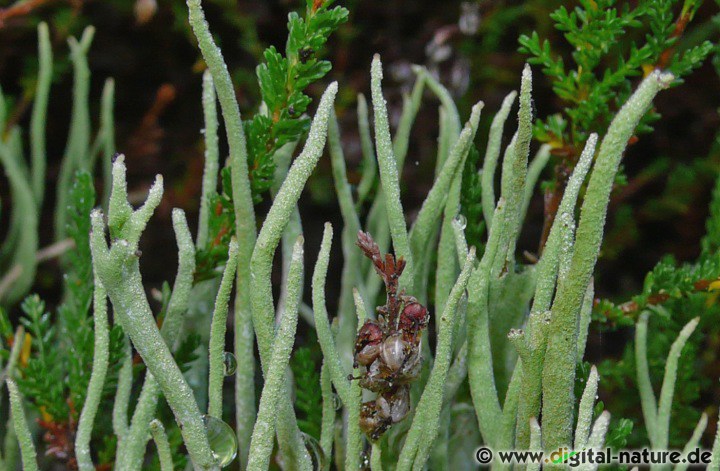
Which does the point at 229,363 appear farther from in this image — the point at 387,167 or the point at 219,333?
the point at 387,167

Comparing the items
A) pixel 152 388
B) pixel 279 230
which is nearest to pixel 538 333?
pixel 279 230

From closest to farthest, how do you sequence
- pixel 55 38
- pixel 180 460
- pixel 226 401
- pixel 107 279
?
pixel 107 279, pixel 180 460, pixel 226 401, pixel 55 38

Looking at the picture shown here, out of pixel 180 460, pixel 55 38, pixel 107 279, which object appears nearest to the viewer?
pixel 107 279

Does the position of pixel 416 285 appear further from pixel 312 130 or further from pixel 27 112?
pixel 27 112

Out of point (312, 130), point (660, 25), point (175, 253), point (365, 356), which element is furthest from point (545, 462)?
point (175, 253)

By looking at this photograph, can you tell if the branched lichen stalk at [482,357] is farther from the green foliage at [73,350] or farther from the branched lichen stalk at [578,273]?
the green foliage at [73,350]

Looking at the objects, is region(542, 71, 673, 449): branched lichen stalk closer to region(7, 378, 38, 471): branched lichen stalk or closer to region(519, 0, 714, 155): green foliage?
region(519, 0, 714, 155): green foliage

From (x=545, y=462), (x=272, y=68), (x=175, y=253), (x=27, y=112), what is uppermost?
(x=27, y=112)

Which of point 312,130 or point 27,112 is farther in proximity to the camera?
point 27,112
